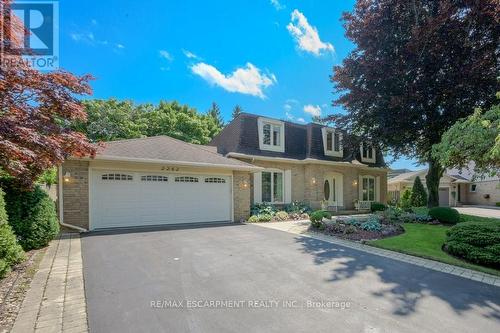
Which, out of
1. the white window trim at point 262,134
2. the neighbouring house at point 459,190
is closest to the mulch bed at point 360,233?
the white window trim at point 262,134

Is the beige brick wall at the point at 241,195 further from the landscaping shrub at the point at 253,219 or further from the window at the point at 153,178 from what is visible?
the window at the point at 153,178

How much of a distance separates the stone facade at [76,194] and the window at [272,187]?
8.75m

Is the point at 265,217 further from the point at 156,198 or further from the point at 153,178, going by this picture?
the point at 153,178

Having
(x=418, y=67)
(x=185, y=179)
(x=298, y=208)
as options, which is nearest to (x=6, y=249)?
(x=185, y=179)

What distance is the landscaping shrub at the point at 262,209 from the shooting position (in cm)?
1320

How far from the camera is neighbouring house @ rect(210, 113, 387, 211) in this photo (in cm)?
1480

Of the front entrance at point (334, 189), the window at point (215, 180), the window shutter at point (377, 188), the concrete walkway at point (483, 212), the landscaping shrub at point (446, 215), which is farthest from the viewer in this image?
the window shutter at point (377, 188)

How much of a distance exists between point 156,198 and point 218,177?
9.64ft

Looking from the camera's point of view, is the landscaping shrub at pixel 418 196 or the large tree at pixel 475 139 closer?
the large tree at pixel 475 139

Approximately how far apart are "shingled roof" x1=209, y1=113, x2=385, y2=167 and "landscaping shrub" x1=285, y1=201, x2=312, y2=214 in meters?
2.90

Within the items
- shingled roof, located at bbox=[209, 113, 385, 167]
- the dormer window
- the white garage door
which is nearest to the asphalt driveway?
the white garage door

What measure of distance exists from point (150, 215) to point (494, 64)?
16670 millimetres

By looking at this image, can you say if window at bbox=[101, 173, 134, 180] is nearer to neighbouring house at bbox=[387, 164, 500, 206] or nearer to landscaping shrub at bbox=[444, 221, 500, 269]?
landscaping shrub at bbox=[444, 221, 500, 269]

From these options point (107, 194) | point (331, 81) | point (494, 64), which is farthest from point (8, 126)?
point (494, 64)
